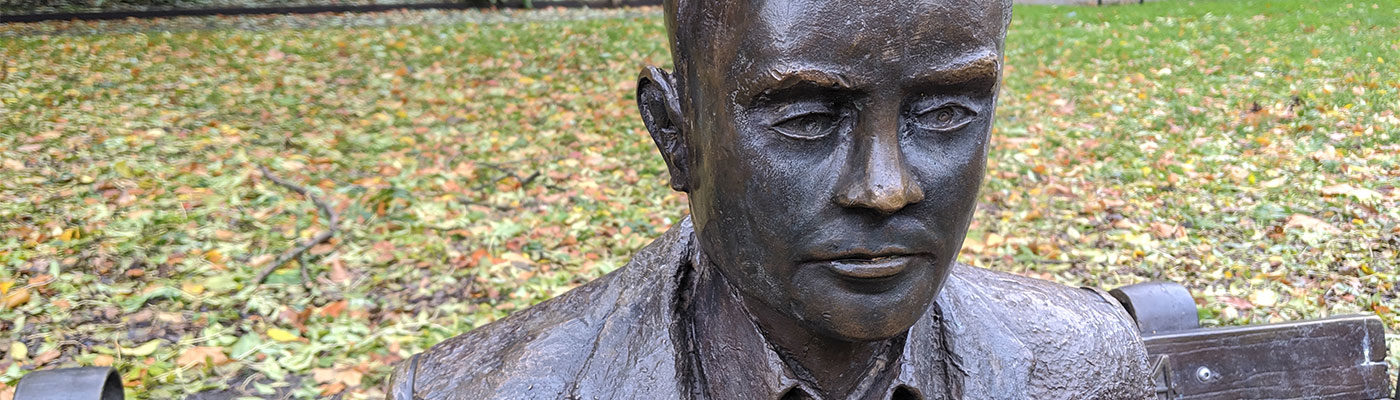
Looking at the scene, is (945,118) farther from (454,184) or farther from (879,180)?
(454,184)

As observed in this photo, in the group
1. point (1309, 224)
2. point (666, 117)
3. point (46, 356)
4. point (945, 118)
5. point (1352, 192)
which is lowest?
point (46, 356)

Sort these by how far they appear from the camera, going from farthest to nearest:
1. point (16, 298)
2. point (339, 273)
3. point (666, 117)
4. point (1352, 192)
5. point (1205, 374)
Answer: point (1352, 192)
point (339, 273)
point (16, 298)
point (1205, 374)
point (666, 117)

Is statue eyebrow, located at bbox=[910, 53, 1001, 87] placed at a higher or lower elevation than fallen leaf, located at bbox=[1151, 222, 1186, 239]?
higher

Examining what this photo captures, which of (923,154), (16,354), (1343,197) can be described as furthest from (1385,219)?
→ (16,354)

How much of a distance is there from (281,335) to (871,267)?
3.75 m

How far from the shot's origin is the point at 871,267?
1765mm

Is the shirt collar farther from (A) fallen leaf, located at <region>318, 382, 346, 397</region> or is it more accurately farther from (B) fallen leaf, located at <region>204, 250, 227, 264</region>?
(B) fallen leaf, located at <region>204, 250, 227, 264</region>

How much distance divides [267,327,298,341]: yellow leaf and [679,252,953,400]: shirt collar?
315cm

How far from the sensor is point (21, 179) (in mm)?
6469

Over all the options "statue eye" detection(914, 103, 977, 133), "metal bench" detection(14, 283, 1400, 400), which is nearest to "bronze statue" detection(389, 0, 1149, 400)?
"statue eye" detection(914, 103, 977, 133)

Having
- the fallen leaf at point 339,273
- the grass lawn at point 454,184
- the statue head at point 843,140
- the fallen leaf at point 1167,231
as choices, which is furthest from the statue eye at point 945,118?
the fallen leaf at point 1167,231

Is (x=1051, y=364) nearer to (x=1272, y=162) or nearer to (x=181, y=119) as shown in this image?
(x=1272, y=162)

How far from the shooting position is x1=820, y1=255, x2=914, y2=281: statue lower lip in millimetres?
1767

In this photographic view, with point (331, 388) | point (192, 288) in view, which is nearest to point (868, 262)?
point (331, 388)
